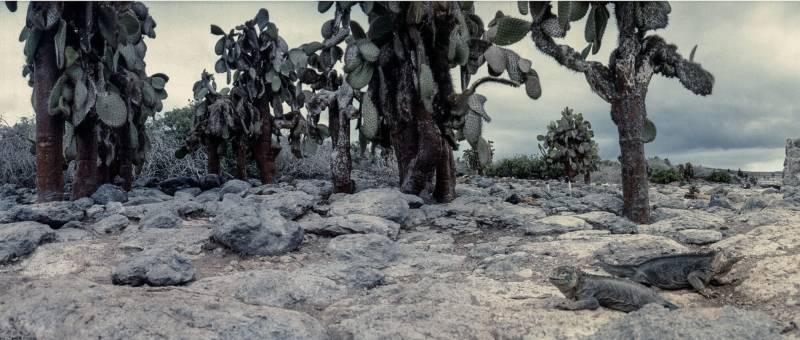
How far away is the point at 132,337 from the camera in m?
3.11

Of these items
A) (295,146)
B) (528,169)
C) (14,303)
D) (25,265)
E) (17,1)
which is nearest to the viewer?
(14,303)

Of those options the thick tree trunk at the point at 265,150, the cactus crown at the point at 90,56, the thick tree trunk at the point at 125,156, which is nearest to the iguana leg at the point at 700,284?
the cactus crown at the point at 90,56

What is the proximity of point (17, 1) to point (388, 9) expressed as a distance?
244 inches

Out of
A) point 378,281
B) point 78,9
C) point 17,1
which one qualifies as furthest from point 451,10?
point 17,1

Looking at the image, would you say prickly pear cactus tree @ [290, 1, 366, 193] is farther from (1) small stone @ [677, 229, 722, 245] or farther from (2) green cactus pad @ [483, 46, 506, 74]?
(1) small stone @ [677, 229, 722, 245]

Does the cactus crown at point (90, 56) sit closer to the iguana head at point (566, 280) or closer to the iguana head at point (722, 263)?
the iguana head at point (566, 280)

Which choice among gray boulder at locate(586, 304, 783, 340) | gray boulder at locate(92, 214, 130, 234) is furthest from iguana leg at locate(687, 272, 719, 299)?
gray boulder at locate(92, 214, 130, 234)

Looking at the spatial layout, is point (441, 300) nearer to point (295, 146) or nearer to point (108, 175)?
point (108, 175)

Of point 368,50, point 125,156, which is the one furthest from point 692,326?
point 125,156

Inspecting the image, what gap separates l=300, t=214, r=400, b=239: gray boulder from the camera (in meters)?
6.05

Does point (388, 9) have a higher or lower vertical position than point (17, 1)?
lower

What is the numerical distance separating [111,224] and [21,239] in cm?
93

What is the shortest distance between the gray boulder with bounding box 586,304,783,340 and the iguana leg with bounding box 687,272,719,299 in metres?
0.78

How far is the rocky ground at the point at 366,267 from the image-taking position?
329 cm
